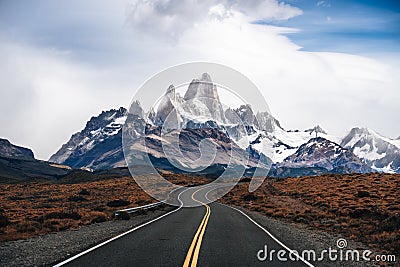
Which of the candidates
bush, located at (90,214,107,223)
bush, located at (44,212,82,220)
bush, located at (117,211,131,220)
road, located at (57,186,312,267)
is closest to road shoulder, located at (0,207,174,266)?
road, located at (57,186,312,267)

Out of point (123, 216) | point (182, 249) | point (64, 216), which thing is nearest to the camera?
point (182, 249)

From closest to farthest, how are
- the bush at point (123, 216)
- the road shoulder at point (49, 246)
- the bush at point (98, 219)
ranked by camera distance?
the road shoulder at point (49, 246)
the bush at point (98, 219)
the bush at point (123, 216)

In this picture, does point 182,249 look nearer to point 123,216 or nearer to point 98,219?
point 98,219

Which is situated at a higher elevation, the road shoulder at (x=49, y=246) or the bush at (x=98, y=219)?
the road shoulder at (x=49, y=246)

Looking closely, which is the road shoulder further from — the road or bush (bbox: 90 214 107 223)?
bush (bbox: 90 214 107 223)

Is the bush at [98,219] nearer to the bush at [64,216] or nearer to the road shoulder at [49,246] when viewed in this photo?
the bush at [64,216]

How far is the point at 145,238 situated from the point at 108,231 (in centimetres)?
405

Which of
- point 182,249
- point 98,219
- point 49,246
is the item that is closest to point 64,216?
point 98,219

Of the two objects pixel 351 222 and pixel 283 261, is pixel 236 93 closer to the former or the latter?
pixel 351 222

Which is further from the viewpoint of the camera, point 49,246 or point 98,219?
point 98,219

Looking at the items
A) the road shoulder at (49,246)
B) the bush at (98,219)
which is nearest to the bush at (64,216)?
the bush at (98,219)

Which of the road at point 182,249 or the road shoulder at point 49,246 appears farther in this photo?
the road shoulder at point 49,246

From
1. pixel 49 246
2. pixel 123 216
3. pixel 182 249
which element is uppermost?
pixel 182 249

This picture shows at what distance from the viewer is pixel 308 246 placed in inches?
677
